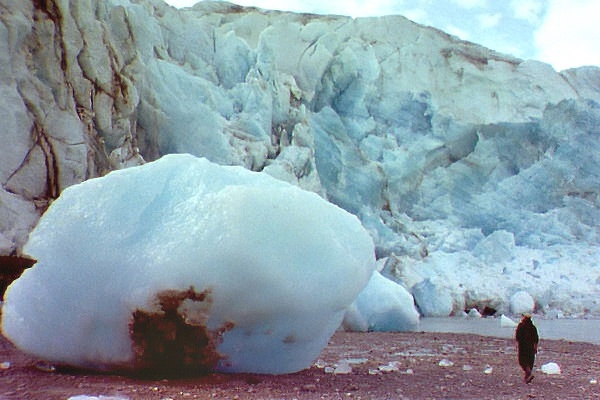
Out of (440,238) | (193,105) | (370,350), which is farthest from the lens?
(440,238)

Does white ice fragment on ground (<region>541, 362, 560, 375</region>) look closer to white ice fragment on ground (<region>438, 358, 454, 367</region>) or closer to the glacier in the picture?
white ice fragment on ground (<region>438, 358, 454, 367</region>)

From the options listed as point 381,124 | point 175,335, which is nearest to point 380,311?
point 175,335

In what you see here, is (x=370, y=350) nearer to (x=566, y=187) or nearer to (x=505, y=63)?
(x=566, y=187)

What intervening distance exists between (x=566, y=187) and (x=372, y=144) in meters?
6.97

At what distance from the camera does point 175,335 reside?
14.2ft

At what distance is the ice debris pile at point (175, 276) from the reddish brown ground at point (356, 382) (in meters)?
0.22

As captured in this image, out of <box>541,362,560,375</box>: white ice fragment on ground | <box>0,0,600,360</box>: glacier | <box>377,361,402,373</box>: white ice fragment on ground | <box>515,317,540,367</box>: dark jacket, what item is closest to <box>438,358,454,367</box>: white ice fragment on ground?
<box>377,361,402,373</box>: white ice fragment on ground

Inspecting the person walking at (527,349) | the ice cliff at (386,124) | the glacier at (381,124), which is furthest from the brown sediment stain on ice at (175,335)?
the ice cliff at (386,124)

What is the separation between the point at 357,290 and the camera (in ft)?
16.3

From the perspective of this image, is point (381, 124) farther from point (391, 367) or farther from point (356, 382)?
point (356, 382)

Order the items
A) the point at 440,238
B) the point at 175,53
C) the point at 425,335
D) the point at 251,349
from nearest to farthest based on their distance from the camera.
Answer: the point at 251,349 < the point at 425,335 < the point at 175,53 < the point at 440,238

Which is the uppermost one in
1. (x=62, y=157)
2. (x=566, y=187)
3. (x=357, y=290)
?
(x=566, y=187)

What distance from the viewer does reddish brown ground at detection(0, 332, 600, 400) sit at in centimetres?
378

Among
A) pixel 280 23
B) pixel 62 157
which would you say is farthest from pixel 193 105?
pixel 280 23
